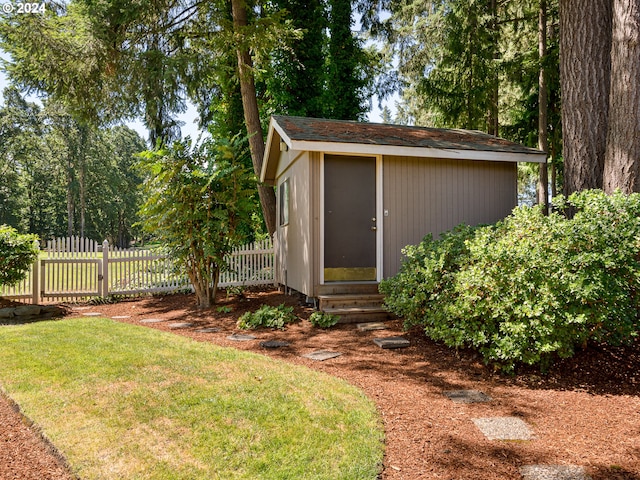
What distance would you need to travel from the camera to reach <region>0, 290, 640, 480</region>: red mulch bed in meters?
2.51

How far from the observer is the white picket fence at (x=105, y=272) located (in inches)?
359

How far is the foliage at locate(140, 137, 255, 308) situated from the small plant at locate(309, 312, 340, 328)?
2.47 metres

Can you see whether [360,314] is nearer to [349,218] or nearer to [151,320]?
[349,218]

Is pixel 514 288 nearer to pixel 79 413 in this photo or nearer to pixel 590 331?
pixel 590 331

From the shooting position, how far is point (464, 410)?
3307 mm

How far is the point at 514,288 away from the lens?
160 inches

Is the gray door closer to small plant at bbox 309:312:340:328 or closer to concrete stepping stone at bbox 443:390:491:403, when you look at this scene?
small plant at bbox 309:312:340:328

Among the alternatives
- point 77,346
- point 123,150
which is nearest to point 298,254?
point 77,346

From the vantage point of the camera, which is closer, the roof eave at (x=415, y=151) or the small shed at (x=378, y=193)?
the roof eave at (x=415, y=151)

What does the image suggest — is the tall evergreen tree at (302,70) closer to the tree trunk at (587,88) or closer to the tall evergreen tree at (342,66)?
the tall evergreen tree at (342,66)

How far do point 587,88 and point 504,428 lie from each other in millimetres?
4936

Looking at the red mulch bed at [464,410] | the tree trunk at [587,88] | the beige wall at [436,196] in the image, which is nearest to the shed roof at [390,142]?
the beige wall at [436,196]

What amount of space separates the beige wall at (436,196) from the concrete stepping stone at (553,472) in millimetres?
4540

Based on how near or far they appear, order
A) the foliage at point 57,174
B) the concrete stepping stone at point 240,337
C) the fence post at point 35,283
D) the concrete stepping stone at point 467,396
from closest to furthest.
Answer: the concrete stepping stone at point 467,396 < the concrete stepping stone at point 240,337 < the fence post at point 35,283 < the foliage at point 57,174
